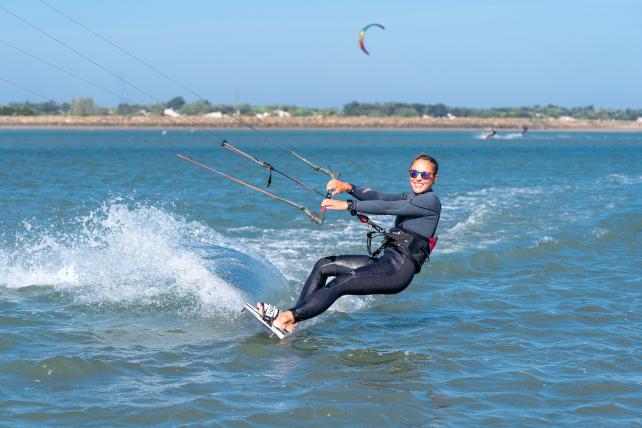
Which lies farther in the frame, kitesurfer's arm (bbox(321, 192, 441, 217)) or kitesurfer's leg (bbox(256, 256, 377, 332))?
kitesurfer's leg (bbox(256, 256, 377, 332))

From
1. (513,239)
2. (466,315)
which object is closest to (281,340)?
(466,315)

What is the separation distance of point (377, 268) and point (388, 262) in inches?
4.4

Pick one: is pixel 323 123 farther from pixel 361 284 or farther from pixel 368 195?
pixel 361 284

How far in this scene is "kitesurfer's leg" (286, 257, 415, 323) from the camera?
24.0 ft

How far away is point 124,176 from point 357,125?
11828cm

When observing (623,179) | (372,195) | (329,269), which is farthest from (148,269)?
(623,179)

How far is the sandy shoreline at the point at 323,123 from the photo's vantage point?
5167 inches

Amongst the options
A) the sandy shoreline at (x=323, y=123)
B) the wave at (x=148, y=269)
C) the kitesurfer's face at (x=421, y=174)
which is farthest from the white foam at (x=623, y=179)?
the sandy shoreline at (x=323, y=123)

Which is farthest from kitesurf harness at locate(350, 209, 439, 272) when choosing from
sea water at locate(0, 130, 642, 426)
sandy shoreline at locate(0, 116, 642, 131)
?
sandy shoreline at locate(0, 116, 642, 131)

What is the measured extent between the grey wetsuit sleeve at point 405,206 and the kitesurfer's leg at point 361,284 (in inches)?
16.9

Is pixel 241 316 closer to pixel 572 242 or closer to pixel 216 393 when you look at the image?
pixel 216 393

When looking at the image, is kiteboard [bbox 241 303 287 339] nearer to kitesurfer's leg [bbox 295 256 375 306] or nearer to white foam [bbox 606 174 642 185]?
kitesurfer's leg [bbox 295 256 375 306]

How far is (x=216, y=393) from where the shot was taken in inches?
243

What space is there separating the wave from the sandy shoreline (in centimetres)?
10391
